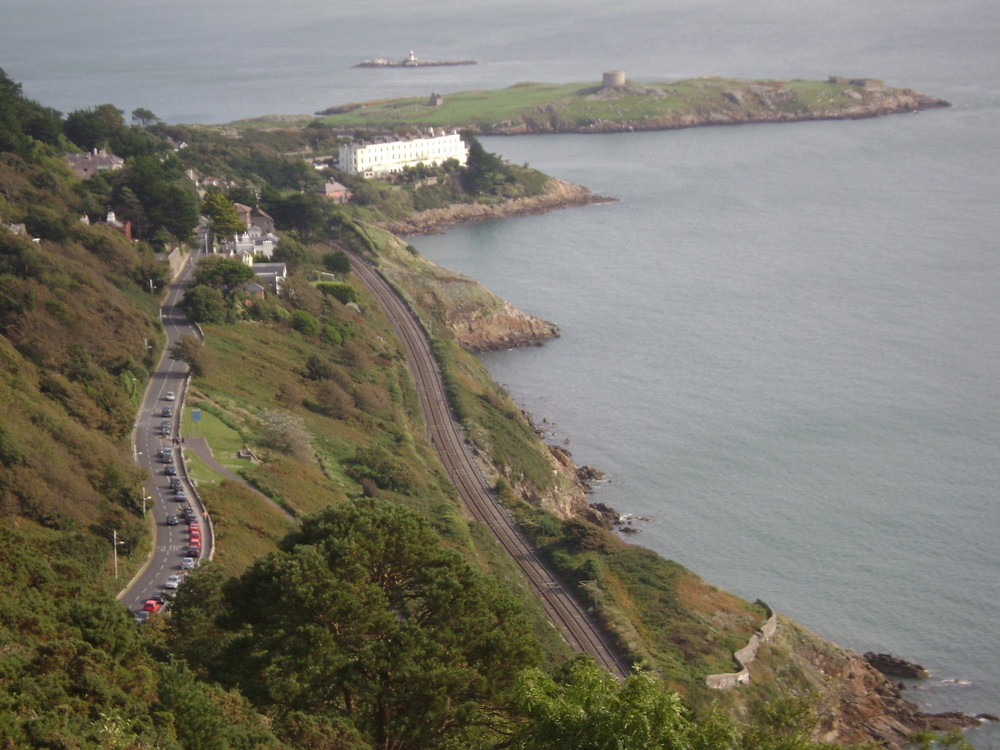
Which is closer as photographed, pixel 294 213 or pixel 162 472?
pixel 162 472

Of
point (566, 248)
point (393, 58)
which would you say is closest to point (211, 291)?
point (566, 248)

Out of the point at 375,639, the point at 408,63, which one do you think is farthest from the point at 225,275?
the point at 408,63

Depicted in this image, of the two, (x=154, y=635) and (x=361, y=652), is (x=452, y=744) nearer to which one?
(x=361, y=652)

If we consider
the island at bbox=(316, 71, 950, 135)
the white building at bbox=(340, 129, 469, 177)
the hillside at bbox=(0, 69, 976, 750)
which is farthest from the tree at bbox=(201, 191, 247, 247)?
the island at bbox=(316, 71, 950, 135)

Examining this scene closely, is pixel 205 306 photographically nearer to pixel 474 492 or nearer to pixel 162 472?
pixel 474 492

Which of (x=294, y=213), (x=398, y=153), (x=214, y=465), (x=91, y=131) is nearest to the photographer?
(x=214, y=465)
